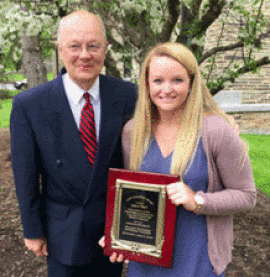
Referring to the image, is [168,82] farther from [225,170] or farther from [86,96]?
[86,96]

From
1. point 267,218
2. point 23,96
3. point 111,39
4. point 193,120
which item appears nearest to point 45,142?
point 23,96

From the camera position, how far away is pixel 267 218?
17.9 ft

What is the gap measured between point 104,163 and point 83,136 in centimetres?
24

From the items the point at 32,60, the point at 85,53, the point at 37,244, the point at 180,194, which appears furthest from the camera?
the point at 32,60

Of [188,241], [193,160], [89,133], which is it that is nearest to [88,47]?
[89,133]

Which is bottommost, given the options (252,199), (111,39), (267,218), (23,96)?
(267,218)

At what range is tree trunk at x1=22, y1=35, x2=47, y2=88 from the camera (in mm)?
6988

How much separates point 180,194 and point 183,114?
48cm

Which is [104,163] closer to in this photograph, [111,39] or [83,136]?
[83,136]

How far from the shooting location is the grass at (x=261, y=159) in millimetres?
7008

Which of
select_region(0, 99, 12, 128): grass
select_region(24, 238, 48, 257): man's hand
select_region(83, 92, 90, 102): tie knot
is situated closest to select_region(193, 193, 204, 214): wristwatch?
select_region(83, 92, 90, 102): tie knot

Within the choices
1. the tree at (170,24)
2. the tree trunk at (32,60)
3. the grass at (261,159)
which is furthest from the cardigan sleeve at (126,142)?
the tree trunk at (32,60)

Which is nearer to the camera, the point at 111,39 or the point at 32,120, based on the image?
the point at 32,120

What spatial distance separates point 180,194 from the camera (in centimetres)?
180
